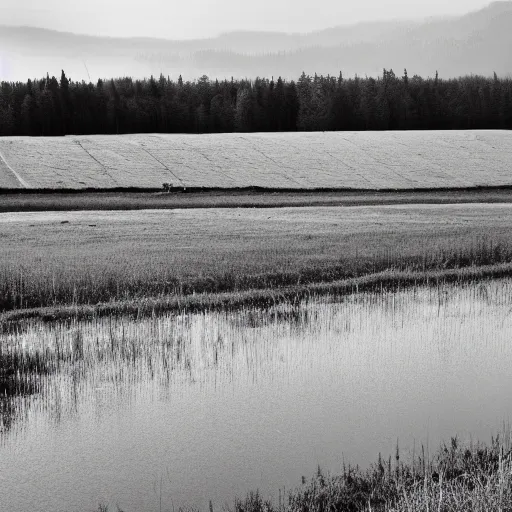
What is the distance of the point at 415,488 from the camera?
29.3 feet

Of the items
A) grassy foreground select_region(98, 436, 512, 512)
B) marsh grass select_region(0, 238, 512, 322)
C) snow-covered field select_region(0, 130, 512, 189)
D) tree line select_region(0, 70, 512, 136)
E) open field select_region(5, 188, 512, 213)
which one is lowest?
grassy foreground select_region(98, 436, 512, 512)

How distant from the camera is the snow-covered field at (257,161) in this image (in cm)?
6009

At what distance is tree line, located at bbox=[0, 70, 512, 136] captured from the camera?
114 meters

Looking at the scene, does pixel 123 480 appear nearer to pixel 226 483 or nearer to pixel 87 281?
pixel 226 483

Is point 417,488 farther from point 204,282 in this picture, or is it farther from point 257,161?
point 257,161

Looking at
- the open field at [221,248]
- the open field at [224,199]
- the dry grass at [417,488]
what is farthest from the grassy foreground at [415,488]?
the open field at [224,199]

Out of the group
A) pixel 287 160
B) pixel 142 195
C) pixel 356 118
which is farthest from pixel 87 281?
pixel 356 118

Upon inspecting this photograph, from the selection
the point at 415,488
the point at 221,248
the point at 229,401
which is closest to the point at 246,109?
the point at 221,248

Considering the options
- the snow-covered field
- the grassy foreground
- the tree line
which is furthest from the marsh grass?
the tree line

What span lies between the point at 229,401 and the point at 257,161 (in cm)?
5733

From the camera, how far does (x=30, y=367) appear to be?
14.6 meters

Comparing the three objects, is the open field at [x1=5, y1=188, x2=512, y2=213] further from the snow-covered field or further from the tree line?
the tree line

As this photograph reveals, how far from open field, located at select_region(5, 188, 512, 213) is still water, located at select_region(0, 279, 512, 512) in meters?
32.7

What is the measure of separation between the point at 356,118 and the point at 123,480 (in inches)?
4413
